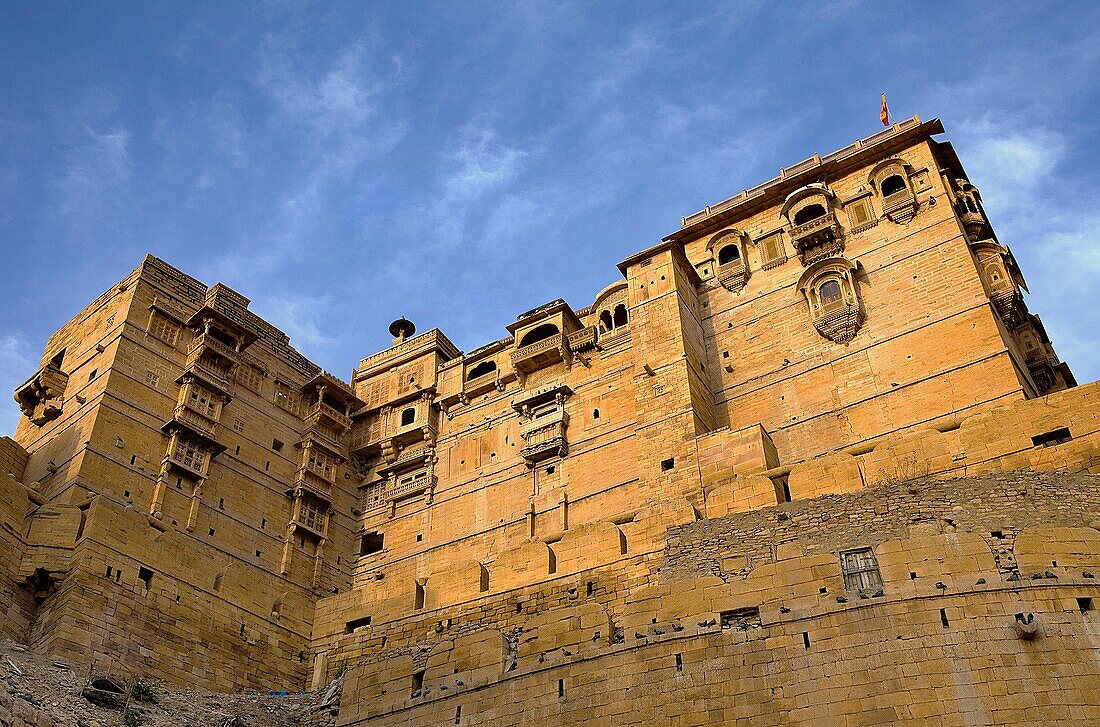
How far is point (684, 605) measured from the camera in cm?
2098

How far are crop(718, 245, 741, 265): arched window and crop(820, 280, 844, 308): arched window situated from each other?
362 centimetres

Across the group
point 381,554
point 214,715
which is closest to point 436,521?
point 381,554

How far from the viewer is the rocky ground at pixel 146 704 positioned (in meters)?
19.7

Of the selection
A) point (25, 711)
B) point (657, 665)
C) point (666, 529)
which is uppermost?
point (666, 529)

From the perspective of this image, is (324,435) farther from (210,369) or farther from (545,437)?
(545,437)

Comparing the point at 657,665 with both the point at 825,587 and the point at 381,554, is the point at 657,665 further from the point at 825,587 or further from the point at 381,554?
the point at 381,554

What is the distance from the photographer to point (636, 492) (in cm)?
2911

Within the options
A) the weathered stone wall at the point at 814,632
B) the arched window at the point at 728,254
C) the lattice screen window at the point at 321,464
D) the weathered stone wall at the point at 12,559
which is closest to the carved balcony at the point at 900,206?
the arched window at the point at 728,254

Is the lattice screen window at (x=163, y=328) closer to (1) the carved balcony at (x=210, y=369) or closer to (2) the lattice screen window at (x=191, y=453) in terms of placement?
(1) the carved balcony at (x=210, y=369)

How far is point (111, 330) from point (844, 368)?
2073 centimetres

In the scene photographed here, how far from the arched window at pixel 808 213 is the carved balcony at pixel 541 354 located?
789cm

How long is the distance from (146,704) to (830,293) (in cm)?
1985

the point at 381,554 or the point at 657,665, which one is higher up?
the point at 381,554

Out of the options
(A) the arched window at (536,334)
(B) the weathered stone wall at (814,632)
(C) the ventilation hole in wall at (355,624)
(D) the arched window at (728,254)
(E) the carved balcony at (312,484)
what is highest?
(D) the arched window at (728,254)
